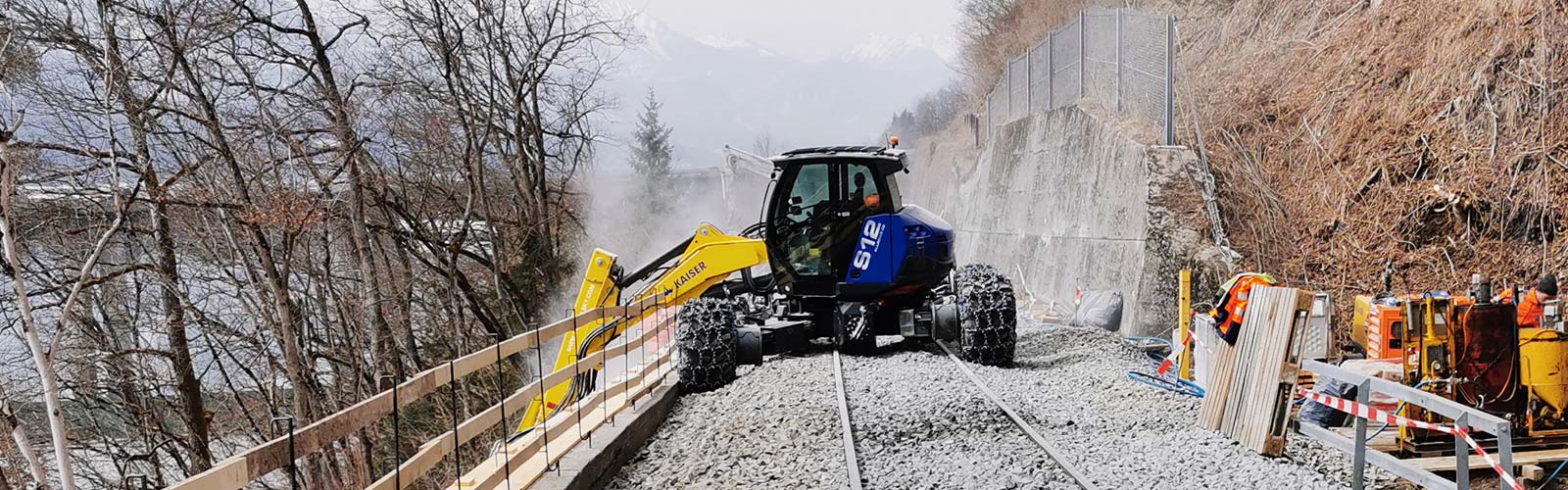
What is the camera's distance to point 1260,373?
764cm

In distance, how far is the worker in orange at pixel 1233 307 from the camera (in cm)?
824

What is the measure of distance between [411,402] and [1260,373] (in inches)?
222

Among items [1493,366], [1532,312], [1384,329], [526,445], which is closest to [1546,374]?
[1493,366]

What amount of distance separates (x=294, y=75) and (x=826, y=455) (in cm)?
1704

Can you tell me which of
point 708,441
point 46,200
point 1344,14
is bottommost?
point 708,441

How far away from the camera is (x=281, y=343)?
2080 centimetres

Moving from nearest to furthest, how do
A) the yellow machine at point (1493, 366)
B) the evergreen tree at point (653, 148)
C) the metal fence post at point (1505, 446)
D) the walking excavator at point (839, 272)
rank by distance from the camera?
the metal fence post at point (1505, 446), the yellow machine at point (1493, 366), the walking excavator at point (839, 272), the evergreen tree at point (653, 148)

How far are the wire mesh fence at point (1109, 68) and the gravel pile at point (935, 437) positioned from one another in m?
7.31

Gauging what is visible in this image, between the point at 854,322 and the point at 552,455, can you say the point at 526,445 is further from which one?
the point at 854,322

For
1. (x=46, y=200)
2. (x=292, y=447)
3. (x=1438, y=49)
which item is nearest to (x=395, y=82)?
(x=46, y=200)

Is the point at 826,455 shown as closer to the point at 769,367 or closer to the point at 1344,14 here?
the point at 769,367

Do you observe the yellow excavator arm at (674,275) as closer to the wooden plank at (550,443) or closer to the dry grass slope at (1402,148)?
the wooden plank at (550,443)

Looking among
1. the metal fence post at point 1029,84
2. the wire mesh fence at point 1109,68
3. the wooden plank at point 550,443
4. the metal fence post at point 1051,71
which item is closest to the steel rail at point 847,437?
the wooden plank at point 550,443

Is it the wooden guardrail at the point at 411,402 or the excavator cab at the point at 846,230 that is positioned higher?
the excavator cab at the point at 846,230
